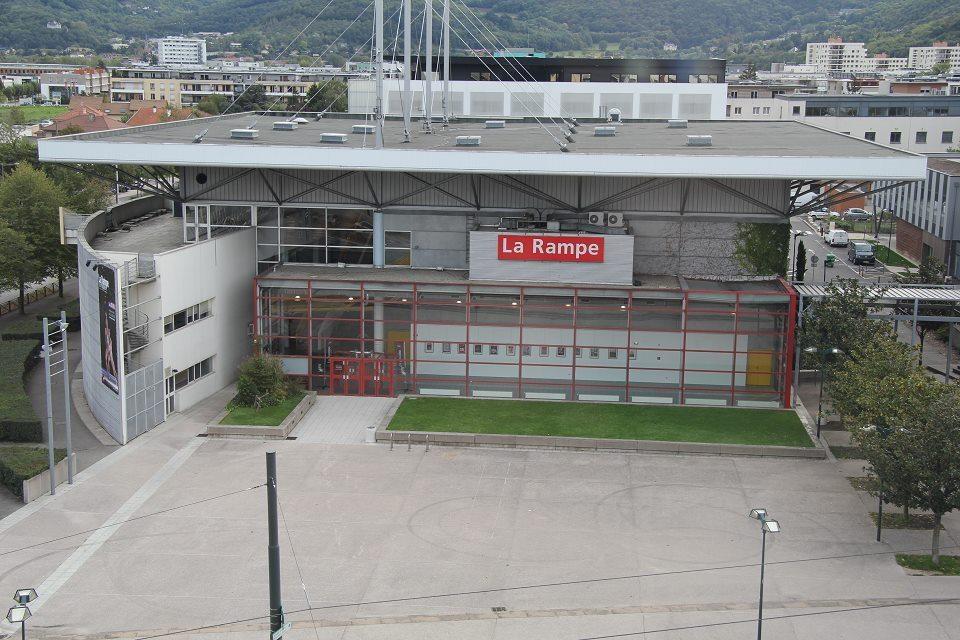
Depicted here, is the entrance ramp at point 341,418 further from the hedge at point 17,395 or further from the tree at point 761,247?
the tree at point 761,247

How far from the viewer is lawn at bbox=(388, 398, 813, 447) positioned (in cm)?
3828

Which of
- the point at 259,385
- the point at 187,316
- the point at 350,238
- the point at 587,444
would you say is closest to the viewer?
the point at 587,444

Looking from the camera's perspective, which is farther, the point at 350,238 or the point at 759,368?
the point at 350,238

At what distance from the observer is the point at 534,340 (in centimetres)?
4291

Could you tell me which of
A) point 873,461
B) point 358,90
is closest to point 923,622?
point 873,461

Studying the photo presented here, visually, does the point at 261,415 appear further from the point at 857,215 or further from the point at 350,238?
the point at 857,215

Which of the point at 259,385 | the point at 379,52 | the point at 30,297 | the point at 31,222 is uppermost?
the point at 379,52

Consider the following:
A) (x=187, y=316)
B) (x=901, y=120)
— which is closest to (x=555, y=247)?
(x=187, y=316)

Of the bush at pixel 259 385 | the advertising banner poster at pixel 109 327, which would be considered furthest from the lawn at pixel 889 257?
the advertising banner poster at pixel 109 327

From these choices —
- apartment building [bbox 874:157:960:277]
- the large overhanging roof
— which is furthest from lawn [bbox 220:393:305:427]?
apartment building [bbox 874:157:960:277]

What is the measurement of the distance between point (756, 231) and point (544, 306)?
8.69 m

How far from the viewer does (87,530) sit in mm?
30578

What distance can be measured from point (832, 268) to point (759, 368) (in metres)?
32.8

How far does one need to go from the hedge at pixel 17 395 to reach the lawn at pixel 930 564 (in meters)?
27.5
